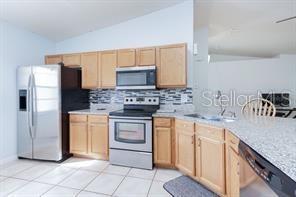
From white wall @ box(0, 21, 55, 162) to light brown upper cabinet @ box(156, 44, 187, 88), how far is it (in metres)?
2.51

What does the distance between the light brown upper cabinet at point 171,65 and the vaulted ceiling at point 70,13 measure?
0.84 metres

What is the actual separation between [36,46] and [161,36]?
2.51m

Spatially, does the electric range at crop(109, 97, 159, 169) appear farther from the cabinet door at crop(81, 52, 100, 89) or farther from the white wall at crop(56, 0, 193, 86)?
the white wall at crop(56, 0, 193, 86)

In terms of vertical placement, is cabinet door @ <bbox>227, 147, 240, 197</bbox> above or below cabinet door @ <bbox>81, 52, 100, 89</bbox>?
below

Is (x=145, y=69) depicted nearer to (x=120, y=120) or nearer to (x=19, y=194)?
(x=120, y=120)

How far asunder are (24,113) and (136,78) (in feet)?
6.65

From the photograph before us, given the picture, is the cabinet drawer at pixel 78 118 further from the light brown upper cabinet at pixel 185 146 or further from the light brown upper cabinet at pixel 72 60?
the light brown upper cabinet at pixel 185 146

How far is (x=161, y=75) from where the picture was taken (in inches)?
123

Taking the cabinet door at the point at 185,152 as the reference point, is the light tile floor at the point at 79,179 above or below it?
below

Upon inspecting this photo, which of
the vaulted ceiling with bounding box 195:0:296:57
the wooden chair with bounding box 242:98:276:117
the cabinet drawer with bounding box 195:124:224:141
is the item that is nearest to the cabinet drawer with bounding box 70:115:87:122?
the cabinet drawer with bounding box 195:124:224:141

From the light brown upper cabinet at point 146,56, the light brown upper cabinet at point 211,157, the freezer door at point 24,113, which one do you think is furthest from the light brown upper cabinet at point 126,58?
the light brown upper cabinet at point 211,157

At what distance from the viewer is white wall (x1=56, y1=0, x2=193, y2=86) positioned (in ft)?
10.7

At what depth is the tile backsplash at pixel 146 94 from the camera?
3.30 meters

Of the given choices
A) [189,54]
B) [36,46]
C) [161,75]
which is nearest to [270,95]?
[189,54]
